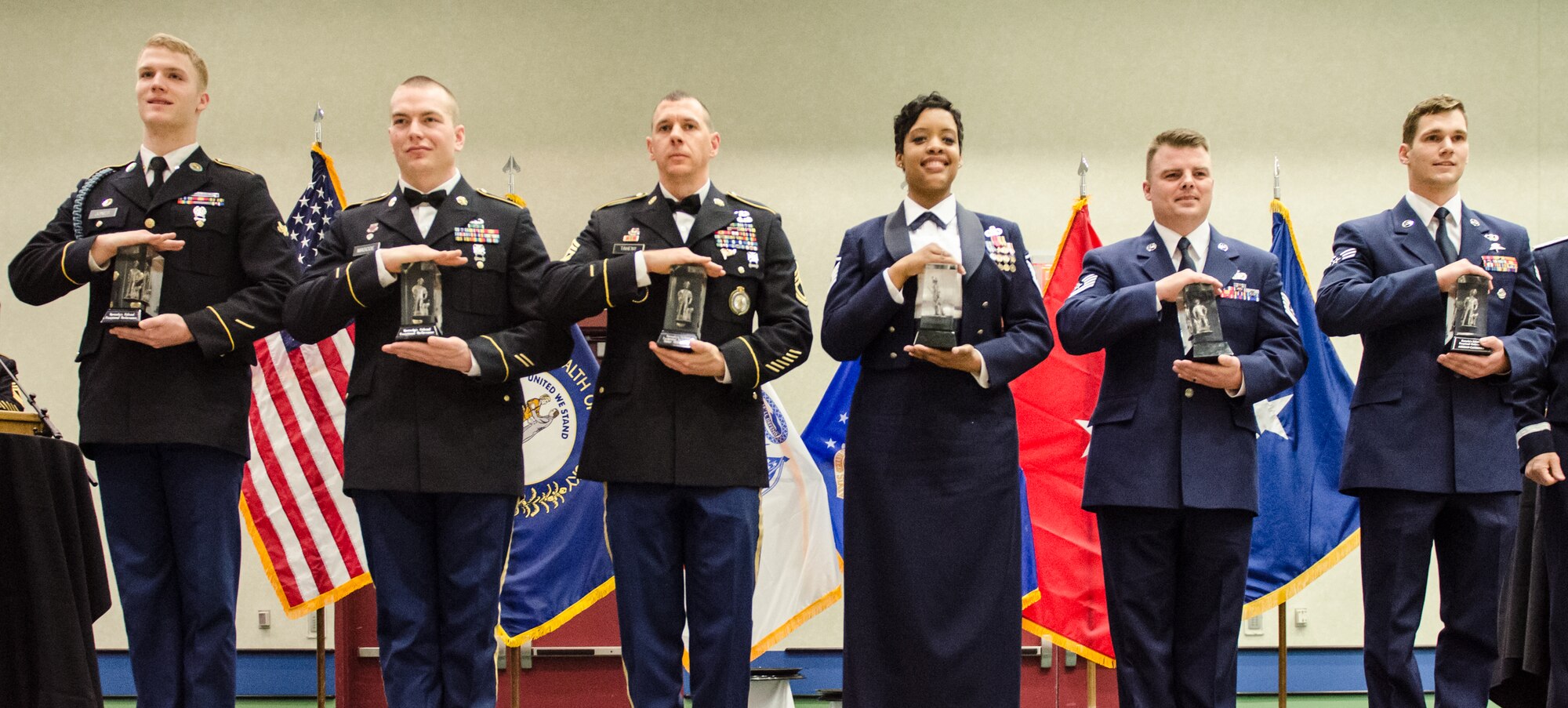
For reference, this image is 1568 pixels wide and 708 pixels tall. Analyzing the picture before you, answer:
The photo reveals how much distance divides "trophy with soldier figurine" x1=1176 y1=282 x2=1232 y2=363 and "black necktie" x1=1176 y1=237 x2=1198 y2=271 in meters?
0.24

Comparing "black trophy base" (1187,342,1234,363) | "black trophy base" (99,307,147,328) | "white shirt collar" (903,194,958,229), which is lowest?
"black trophy base" (1187,342,1234,363)

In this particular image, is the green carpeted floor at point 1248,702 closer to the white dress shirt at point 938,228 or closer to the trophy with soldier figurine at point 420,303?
the white dress shirt at point 938,228

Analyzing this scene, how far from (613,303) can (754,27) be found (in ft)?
10.7

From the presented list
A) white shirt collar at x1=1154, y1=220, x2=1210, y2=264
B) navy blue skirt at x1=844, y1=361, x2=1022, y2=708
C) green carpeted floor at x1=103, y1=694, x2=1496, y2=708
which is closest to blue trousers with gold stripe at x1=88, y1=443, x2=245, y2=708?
navy blue skirt at x1=844, y1=361, x2=1022, y2=708

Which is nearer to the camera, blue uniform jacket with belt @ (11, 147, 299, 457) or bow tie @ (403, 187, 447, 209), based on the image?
blue uniform jacket with belt @ (11, 147, 299, 457)

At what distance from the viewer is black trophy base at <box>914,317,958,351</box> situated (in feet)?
9.36

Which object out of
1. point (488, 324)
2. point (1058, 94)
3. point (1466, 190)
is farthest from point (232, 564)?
point (1466, 190)

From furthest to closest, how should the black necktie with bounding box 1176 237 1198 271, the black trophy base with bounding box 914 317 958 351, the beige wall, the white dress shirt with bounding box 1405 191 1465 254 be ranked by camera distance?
the beige wall
the white dress shirt with bounding box 1405 191 1465 254
the black necktie with bounding box 1176 237 1198 271
the black trophy base with bounding box 914 317 958 351

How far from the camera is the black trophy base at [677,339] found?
9.39 ft

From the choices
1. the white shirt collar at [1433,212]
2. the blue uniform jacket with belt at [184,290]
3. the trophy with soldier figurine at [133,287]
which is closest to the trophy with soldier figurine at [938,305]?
the white shirt collar at [1433,212]

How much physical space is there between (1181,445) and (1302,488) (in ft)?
5.16

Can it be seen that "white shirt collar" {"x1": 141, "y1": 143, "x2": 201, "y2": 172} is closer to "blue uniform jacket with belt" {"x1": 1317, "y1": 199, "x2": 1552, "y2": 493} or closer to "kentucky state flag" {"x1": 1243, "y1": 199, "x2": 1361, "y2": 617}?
"blue uniform jacket with belt" {"x1": 1317, "y1": 199, "x2": 1552, "y2": 493}

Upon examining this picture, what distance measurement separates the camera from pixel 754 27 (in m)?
5.90

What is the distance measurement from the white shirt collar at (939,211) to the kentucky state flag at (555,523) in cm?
153
